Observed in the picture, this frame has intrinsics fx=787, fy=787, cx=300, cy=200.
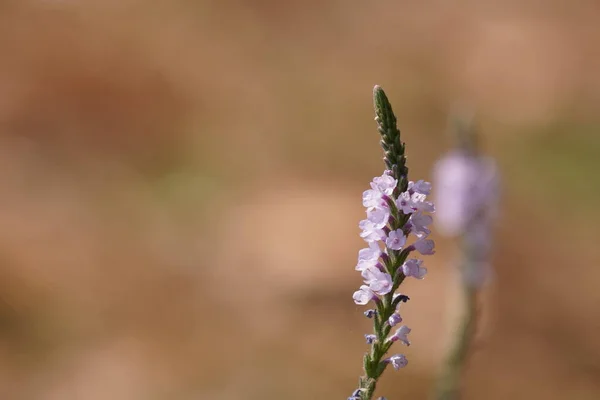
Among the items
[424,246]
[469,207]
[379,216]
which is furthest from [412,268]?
[469,207]

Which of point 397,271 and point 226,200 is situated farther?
point 226,200

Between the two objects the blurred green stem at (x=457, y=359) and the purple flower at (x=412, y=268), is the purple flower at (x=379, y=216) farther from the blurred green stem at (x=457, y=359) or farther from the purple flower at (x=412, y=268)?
the blurred green stem at (x=457, y=359)

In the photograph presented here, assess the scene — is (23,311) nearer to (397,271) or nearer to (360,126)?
(360,126)

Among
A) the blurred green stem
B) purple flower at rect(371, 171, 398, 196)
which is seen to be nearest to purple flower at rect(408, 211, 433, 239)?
purple flower at rect(371, 171, 398, 196)

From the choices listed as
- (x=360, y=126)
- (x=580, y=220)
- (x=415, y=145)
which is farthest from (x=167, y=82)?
(x=580, y=220)

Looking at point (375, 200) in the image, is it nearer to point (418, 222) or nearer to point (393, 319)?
point (418, 222)
